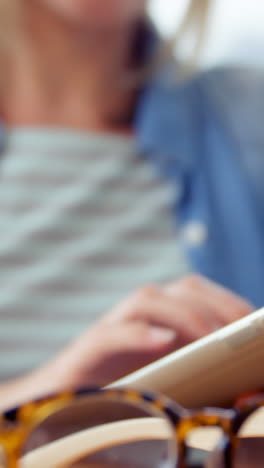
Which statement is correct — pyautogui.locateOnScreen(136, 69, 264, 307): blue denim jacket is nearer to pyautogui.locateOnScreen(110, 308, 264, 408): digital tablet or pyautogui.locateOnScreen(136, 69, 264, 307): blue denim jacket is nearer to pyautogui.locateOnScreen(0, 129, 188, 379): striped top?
pyautogui.locateOnScreen(0, 129, 188, 379): striped top

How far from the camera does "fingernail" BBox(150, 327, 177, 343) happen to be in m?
0.30

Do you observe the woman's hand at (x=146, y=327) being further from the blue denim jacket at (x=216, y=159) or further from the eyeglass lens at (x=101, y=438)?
the blue denim jacket at (x=216, y=159)

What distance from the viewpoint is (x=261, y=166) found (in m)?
0.66

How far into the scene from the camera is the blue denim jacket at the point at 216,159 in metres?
0.60

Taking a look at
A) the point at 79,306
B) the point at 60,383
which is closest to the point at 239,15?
the point at 79,306

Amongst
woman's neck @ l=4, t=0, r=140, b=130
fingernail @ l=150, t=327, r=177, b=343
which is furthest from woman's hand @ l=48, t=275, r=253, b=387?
woman's neck @ l=4, t=0, r=140, b=130

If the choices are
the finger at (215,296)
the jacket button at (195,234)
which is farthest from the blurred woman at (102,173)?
the finger at (215,296)

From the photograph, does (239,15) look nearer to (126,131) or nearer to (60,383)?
(126,131)

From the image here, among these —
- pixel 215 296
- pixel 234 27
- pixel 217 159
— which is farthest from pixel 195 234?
pixel 234 27

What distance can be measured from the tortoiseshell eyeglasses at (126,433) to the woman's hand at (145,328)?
3.1 inches

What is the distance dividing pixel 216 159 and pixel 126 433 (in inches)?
20.0

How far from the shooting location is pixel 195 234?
1.94 ft

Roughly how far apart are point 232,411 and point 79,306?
1.16ft

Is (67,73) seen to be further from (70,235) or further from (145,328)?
(145,328)
